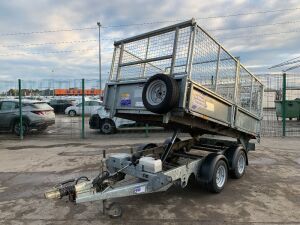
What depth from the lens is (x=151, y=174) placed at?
5074 mm

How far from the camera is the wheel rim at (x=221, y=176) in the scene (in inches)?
238

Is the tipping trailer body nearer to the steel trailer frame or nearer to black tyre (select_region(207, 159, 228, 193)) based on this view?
the steel trailer frame

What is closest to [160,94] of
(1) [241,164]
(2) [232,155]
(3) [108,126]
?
(2) [232,155]

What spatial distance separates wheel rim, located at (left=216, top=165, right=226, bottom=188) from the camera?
19.9 ft

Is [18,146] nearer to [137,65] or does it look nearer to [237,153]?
[137,65]

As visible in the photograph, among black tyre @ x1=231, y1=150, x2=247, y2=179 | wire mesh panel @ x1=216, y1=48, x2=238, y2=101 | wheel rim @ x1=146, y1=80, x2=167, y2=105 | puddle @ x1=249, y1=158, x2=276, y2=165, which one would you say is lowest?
puddle @ x1=249, y1=158, x2=276, y2=165

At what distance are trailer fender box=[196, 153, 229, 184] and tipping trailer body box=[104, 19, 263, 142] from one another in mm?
650

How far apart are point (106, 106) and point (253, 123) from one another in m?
3.71

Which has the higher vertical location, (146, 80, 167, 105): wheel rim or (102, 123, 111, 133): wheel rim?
(146, 80, 167, 105): wheel rim

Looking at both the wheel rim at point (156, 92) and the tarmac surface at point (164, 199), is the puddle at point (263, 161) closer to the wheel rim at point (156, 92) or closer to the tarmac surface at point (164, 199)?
the tarmac surface at point (164, 199)

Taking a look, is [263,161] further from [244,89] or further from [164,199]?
[164,199]

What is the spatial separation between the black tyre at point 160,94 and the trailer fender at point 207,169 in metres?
1.41

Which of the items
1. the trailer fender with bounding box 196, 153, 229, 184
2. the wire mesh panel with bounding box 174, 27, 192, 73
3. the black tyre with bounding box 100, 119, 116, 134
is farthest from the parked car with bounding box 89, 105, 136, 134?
the wire mesh panel with bounding box 174, 27, 192, 73

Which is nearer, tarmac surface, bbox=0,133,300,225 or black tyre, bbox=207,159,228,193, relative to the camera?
tarmac surface, bbox=0,133,300,225
